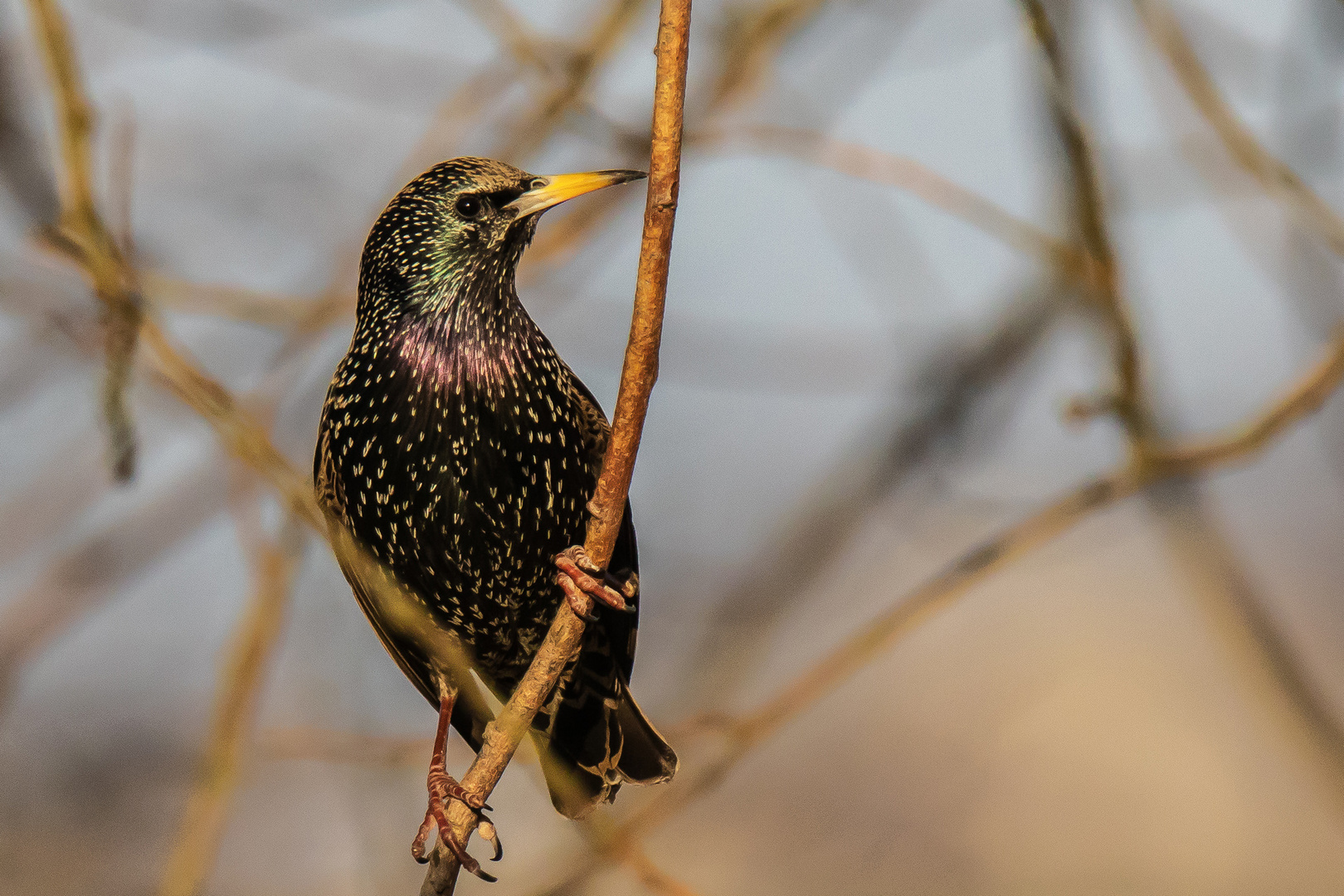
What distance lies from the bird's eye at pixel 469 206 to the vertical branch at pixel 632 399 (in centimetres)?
107

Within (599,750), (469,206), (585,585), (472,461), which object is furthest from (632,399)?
(599,750)

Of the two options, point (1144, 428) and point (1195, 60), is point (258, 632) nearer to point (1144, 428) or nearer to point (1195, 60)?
point (1144, 428)

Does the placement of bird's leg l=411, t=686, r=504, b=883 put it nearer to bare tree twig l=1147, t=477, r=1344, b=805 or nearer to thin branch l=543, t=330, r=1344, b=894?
thin branch l=543, t=330, r=1344, b=894

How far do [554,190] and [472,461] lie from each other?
0.71 metres

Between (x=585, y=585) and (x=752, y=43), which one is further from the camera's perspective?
(x=752, y=43)

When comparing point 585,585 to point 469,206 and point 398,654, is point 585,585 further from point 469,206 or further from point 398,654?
point 469,206

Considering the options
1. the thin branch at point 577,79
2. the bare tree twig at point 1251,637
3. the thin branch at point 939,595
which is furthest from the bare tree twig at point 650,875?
the thin branch at point 577,79

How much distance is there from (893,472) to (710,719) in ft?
2.76

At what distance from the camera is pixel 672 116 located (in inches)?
75.4

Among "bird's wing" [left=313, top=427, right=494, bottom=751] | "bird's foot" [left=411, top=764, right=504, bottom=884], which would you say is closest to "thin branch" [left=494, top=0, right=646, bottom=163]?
"bird's wing" [left=313, top=427, right=494, bottom=751]

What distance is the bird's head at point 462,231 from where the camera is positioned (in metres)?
2.95

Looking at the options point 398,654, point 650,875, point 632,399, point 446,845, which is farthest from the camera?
point 398,654

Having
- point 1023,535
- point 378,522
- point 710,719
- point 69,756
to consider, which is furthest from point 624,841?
point 69,756

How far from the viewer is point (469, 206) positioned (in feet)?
9.86
